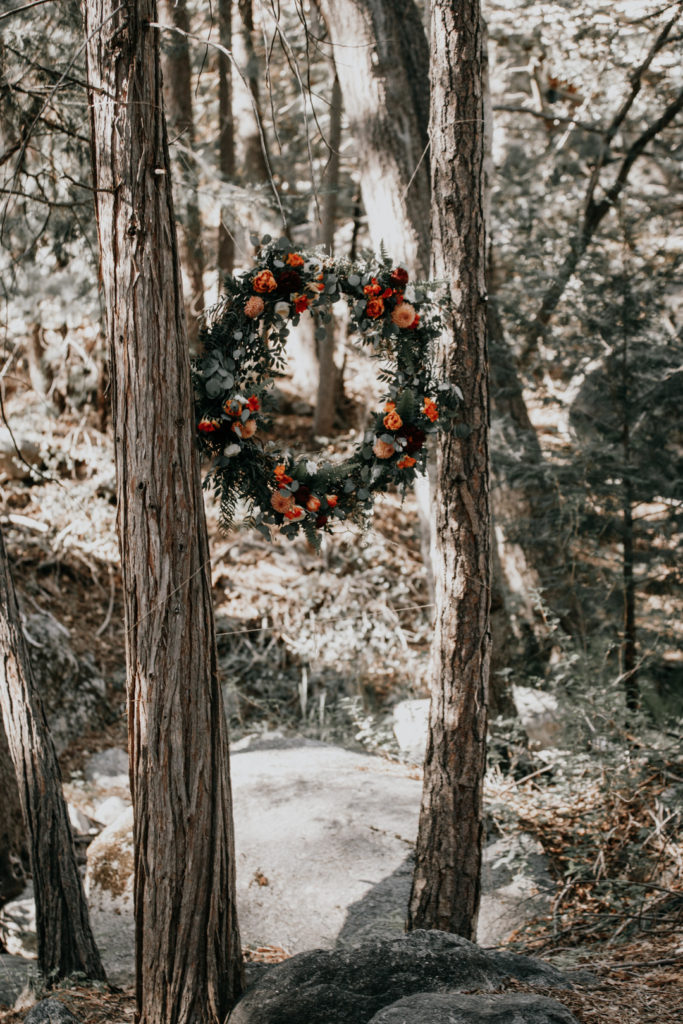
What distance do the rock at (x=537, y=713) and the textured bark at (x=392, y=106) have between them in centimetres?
357

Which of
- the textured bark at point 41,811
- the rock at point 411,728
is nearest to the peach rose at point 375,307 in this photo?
the textured bark at point 41,811

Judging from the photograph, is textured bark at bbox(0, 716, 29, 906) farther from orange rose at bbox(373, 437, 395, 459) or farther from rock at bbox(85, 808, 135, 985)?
orange rose at bbox(373, 437, 395, 459)

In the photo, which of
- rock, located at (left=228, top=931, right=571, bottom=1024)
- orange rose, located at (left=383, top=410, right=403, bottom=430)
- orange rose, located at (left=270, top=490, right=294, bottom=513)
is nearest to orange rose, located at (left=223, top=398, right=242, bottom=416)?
orange rose, located at (left=270, top=490, right=294, bottom=513)

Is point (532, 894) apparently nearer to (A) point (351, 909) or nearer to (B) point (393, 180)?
(A) point (351, 909)

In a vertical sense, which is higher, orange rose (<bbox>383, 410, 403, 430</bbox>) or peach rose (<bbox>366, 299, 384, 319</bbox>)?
peach rose (<bbox>366, 299, 384, 319</bbox>)

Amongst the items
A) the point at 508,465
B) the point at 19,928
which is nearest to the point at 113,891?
the point at 19,928

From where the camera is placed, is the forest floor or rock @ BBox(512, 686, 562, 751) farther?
rock @ BBox(512, 686, 562, 751)

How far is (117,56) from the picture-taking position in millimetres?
3236

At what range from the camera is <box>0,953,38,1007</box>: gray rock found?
412cm

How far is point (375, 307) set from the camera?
4023 millimetres

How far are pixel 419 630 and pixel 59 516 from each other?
161 inches

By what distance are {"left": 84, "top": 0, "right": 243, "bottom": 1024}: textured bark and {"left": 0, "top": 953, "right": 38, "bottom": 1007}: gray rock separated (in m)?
1.01

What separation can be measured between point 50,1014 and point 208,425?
8.29ft

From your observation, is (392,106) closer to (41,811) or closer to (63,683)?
(41,811)
